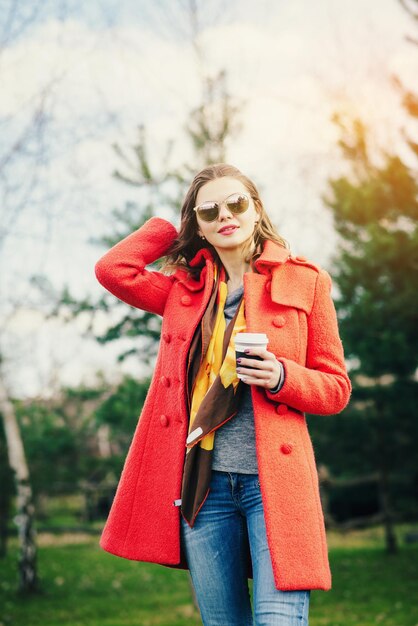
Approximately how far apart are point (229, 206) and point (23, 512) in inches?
360

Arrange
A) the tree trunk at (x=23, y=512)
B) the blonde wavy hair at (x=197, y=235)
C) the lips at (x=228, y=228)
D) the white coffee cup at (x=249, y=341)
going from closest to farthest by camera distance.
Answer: the white coffee cup at (x=249, y=341)
the lips at (x=228, y=228)
the blonde wavy hair at (x=197, y=235)
the tree trunk at (x=23, y=512)

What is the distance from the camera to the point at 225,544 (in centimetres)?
226

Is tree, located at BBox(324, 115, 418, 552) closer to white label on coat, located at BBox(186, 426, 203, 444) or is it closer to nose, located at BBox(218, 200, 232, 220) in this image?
nose, located at BBox(218, 200, 232, 220)

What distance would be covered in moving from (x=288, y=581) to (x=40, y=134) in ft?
16.0

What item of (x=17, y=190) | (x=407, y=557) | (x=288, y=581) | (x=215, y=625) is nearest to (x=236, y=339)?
(x=288, y=581)

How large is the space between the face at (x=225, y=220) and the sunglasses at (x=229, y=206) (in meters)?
0.01

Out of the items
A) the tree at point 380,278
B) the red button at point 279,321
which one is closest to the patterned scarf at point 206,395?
the red button at point 279,321

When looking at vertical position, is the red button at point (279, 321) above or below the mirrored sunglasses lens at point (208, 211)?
below

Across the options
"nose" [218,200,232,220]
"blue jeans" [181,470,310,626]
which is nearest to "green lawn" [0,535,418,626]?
"blue jeans" [181,470,310,626]

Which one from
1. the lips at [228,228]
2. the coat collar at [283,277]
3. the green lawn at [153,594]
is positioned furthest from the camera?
the green lawn at [153,594]

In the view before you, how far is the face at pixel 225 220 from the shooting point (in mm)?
2475

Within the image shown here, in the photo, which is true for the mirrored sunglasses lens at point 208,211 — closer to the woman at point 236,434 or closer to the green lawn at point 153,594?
the woman at point 236,434

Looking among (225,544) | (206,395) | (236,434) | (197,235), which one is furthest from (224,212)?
(225,544)

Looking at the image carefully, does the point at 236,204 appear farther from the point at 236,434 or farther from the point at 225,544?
the point at 225,544
